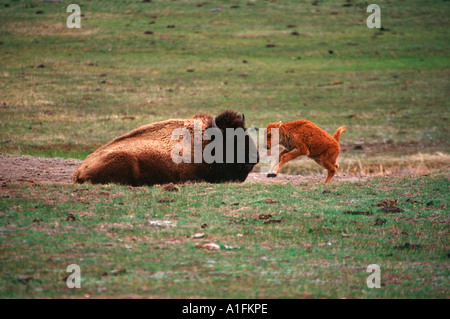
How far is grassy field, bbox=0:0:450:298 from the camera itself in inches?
264

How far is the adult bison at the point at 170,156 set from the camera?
11086mm

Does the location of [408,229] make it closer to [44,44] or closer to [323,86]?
[323,86]

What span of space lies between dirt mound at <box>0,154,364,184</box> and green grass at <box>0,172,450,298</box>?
5.77 feet

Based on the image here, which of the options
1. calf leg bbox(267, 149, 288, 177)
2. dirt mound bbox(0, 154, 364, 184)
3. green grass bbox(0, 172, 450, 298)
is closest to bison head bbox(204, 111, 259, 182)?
calf leg bbox(267, 149, 288, 177)

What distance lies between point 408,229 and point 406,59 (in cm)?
2444

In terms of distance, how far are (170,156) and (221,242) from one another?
3.94m

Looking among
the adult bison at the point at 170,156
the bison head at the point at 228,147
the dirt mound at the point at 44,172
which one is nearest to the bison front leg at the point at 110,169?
the adult bison at the point at 170,156

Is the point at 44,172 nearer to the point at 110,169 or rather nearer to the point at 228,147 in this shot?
the point at 110,169

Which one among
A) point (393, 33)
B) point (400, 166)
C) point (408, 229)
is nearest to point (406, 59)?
point (393, 33)

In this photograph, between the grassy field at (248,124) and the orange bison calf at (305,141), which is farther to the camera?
the orange bison calf at (305,141)

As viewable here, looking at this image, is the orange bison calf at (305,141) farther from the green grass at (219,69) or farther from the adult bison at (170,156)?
the green grass at (219,69)

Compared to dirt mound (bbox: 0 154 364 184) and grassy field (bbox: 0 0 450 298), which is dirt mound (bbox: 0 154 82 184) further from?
grassy field (bbox: 0 0 450 298)

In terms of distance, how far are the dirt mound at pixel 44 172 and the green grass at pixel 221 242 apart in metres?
1.76

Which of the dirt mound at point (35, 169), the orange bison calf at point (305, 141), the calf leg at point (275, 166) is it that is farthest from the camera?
the dirt mound at point (35, 169)
